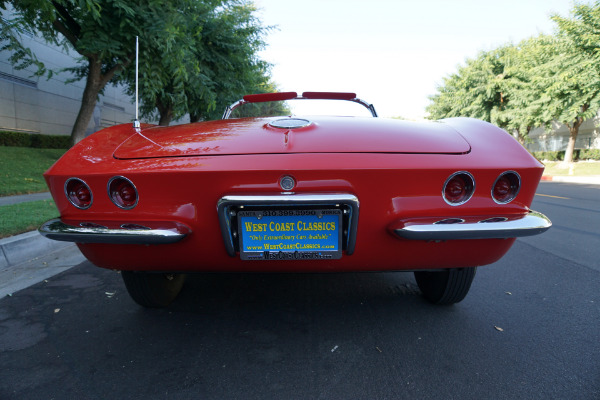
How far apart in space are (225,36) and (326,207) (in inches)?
451

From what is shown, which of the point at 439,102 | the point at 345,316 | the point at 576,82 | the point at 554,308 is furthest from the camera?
the point at 439,102

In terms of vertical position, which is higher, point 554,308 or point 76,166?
point 76,166

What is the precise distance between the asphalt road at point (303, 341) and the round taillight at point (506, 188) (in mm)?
765

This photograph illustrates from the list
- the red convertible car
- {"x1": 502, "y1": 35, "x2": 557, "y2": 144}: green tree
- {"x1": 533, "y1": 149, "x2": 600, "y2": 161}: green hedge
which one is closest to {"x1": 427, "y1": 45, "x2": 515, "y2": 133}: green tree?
{"x1": 502, "y1": 35, "x2": 557, "y2": 144}: green tree

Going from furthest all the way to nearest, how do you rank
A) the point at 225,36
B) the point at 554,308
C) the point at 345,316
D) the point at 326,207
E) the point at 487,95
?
the point at 487,95
the point at 225,36
the point at 554,308
the point at 345,316
the point at 326,207

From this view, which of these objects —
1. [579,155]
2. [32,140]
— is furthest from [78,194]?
[579,155]

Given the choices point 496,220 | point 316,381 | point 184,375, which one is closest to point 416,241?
point 496,220

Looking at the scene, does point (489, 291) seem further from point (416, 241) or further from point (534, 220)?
point (416, 241)

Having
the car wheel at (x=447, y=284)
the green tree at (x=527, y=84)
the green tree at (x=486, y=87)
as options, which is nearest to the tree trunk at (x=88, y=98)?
the car wheel at (x=447, y=284)

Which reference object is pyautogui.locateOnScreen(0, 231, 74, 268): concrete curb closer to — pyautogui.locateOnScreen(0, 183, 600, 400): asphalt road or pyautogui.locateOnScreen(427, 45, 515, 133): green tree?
pyautogui.locateOnScreen(0, 183, 600, 400): asphalt road

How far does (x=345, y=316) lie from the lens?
2.11 meters

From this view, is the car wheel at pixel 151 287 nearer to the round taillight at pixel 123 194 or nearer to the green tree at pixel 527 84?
the round taillight at pixel 123 194

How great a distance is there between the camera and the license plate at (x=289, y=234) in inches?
60.2

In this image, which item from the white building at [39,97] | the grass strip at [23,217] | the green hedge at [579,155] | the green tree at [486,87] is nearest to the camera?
the grass strip at [23,217]
